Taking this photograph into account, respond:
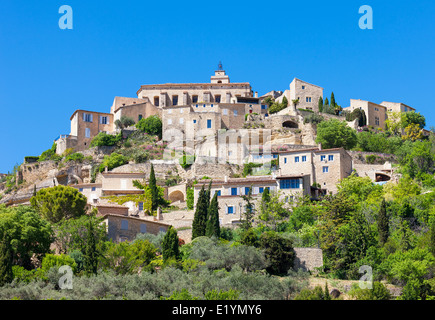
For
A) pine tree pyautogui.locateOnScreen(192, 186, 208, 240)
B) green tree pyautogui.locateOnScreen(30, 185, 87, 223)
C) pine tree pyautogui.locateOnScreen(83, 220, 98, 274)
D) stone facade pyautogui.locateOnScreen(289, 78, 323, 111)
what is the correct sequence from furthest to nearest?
stone facade pyautogui.locateOnScreen(289, 78, 323, 111), green tree pyautogui.locateOnScreen(30, 185, 87, 223), pine tree pyautogui.locateOnScreen(192, 186, 208, 240), pine tree pyautogui.locateOnScreen(83, 220, 98, 274)

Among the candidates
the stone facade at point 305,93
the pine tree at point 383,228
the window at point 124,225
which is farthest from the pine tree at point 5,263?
the stone facade at point 305,93

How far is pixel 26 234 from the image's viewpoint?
4397 cm

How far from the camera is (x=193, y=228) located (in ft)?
165

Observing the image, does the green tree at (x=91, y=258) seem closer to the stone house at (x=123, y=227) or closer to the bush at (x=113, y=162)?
the stone house at (x=123, y=227)

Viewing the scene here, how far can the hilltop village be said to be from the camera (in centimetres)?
5675

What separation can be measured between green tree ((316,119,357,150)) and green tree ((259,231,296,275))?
27.2m

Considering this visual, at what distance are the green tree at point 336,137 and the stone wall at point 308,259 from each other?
26.1 meters

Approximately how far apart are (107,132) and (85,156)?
7.83 meters

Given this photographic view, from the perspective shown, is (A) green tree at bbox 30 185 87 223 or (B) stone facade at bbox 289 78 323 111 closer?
(A) green tree at bbox 30 185 87 223

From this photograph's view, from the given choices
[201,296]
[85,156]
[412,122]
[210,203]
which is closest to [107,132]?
[85,156]

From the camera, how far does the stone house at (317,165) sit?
60594 mm

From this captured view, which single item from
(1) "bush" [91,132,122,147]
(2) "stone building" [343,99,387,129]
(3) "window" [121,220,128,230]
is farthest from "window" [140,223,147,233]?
(2) "stone building" [343,99,387,129]

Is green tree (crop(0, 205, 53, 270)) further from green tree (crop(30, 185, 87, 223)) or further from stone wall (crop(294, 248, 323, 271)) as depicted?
stone wall (crop(294, 248, 323, 271))
